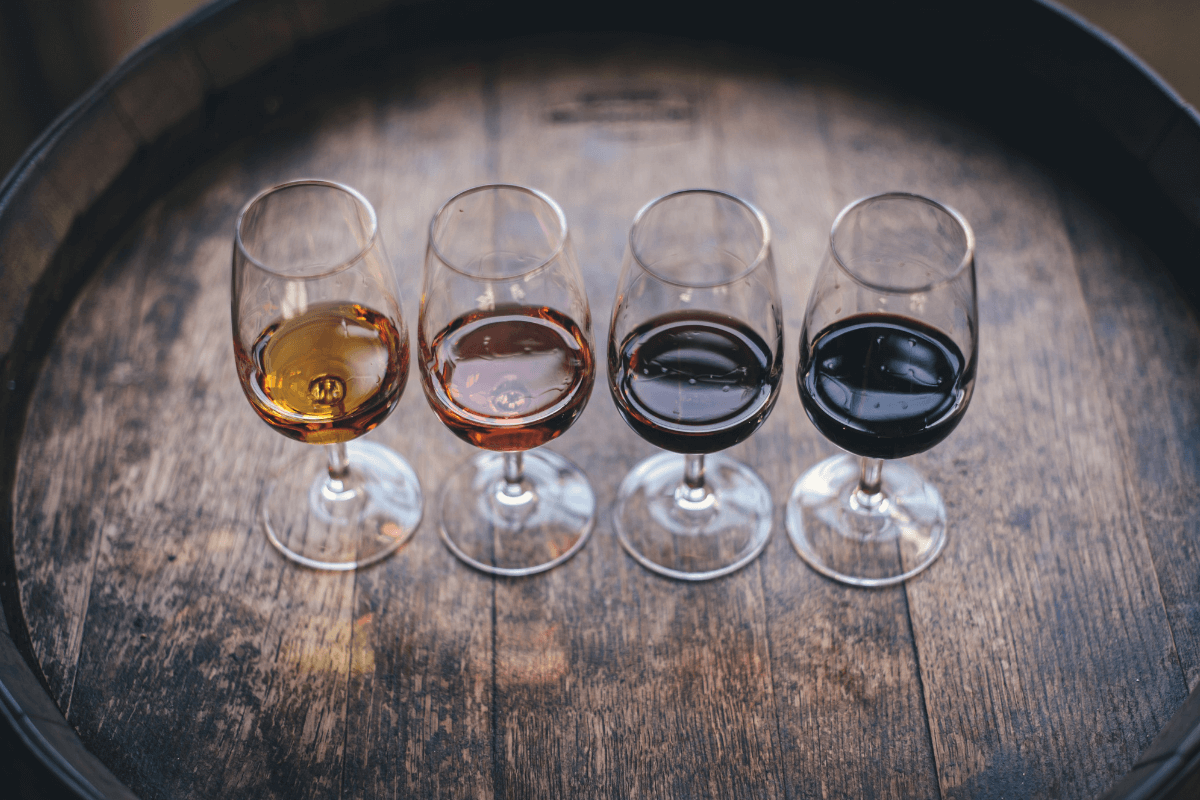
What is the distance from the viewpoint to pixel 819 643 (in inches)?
42.9

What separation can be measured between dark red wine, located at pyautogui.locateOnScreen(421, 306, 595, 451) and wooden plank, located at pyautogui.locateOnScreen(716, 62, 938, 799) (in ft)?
0.98

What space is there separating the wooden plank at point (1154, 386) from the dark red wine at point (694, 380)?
0.48 meters

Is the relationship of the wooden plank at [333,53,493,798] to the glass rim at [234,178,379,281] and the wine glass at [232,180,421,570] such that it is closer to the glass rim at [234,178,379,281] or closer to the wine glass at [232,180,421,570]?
the wine glass at [232,180,421,570]

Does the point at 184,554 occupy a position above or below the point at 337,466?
below

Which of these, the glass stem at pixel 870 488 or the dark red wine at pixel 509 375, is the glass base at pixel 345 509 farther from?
the glass stem at pixel 870 488

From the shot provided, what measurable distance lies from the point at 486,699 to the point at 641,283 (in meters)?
0.47

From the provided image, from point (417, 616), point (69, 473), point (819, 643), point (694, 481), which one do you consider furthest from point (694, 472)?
point (69, 473)

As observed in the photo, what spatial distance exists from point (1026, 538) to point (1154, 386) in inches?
11.1

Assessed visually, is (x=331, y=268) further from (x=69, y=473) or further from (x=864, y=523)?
Answer: (x=864, y=523)

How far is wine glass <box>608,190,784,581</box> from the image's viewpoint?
1.06 metres

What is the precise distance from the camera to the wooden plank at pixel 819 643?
999mm

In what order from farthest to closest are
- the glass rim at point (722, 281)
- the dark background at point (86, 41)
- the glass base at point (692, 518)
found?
1. the dark background at point (86, 41)
2. the glass base at point (692, 518)
3. the glass rim at point (722, 281)

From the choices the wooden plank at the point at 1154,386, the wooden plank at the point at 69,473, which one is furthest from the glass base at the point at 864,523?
the wooden plank at the point at 69,473

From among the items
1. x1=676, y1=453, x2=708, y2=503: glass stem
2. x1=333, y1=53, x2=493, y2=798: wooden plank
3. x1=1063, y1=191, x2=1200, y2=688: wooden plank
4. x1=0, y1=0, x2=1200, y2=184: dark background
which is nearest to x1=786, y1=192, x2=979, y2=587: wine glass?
x1=676, y1=453, x2=708, y2=503: glass stem
